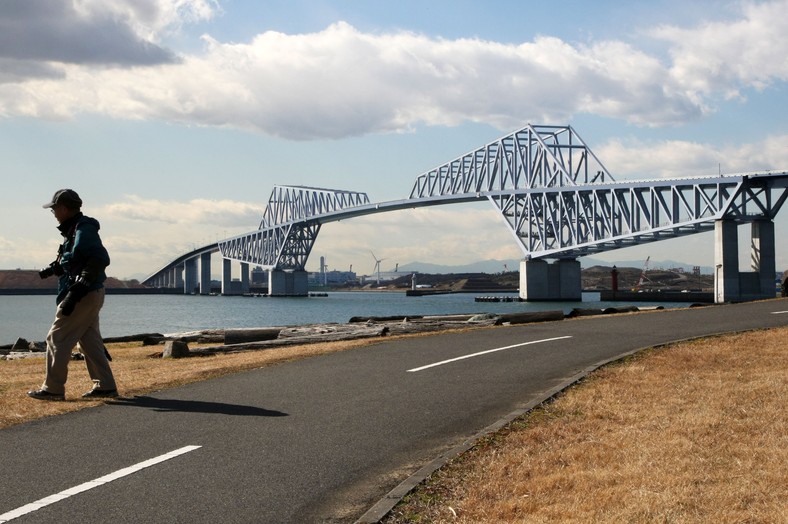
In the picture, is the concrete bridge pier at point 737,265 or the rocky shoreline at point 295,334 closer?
the rocky shoreline at point 295,334

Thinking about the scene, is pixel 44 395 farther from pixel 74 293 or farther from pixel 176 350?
pixel 176 350

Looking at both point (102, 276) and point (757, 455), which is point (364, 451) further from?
point (102, 276)

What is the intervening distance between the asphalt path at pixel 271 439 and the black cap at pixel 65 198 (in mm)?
2478

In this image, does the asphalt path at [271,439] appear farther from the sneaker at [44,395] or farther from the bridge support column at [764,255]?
the bridge support column at [764,255]

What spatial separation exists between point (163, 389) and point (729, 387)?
7.51 meters

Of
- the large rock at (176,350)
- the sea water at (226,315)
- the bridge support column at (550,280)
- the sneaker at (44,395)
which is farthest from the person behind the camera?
the bridge support column at (550,280)

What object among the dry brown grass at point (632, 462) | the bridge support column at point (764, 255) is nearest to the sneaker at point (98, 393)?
the dry brown grass at point (632, 462)

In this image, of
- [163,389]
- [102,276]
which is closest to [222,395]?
[163,389]

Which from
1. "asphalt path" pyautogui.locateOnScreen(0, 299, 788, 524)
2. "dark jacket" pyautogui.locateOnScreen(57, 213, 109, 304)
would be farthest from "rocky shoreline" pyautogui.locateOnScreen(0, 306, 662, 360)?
"dark jacket" pyautogui.locateOnScreen(57, 213, 109, 304)

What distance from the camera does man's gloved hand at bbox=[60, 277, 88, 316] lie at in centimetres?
940

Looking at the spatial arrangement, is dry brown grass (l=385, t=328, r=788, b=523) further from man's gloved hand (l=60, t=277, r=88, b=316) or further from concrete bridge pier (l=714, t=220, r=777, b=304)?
concrete bridge pier (l=714, t=220, r=777, b=304)

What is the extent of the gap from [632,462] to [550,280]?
340 feet

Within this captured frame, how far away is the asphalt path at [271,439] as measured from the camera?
228 inches

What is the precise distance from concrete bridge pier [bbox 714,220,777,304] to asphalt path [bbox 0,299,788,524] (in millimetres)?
59595
